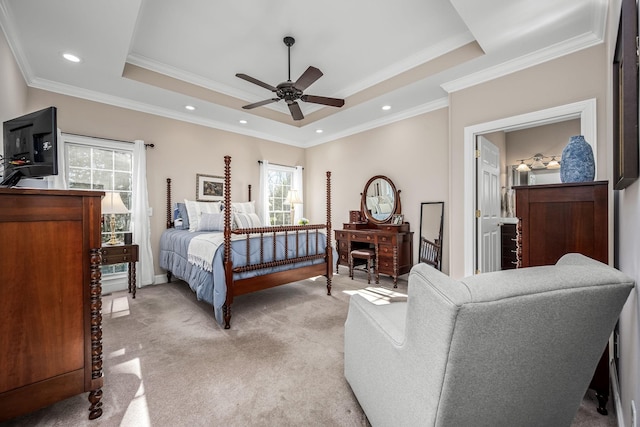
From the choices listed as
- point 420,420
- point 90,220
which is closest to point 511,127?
point 420,420

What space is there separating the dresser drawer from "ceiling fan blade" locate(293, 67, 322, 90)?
9.03 feet

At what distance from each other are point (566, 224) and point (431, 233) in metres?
2.53

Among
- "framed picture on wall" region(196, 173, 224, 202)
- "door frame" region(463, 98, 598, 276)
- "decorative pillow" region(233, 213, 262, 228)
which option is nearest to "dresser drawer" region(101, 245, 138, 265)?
"decorative pillow" region(233, 213, 262, 228)

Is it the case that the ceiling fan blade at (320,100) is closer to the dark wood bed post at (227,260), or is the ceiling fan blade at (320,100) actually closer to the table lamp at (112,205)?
the dark wood bed post at (227,260)

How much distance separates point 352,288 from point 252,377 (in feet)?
7.36

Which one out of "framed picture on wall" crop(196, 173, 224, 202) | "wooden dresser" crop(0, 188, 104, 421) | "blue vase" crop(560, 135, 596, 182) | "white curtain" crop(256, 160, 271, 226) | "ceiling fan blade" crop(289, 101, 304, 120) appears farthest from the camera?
"white curtain" crop(256, 160, 271, 226)

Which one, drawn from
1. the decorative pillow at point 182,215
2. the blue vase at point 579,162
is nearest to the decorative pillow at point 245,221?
the decorative pillow at point 182,215

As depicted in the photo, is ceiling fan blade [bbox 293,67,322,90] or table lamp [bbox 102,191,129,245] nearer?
ceiling fan blade [bbox 293,67,322,90]

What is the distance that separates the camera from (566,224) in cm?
164

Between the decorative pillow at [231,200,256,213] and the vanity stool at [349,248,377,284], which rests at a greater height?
the decorative pillow at [231,200,256,213]

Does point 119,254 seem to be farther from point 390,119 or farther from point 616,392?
point 616,392

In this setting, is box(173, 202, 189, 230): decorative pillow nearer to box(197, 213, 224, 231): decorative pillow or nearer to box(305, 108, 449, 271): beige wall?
box(197, 213, 224, 231): decorative pillow

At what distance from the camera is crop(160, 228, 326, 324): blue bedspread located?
2.66 m

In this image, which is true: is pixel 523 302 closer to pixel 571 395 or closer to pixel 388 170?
pixel 571 395
